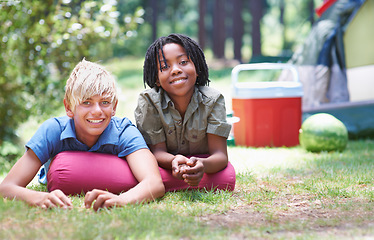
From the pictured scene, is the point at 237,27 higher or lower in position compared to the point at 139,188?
higher

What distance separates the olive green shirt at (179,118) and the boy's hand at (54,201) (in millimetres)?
838

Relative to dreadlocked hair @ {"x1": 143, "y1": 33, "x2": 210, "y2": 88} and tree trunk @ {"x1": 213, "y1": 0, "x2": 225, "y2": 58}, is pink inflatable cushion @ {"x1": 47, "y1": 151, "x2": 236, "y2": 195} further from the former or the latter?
tree trunk @ {"x1": 213, "y1": 0, "x2": 225, "y2": 58}

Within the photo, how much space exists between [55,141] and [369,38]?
4.97 m

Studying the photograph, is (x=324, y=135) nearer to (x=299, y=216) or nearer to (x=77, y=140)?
(x=299, y=216)

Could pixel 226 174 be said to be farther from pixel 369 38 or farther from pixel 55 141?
pixel 369 38

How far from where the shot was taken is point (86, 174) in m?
2.77

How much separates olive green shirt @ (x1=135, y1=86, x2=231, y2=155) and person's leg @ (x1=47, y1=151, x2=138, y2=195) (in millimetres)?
355

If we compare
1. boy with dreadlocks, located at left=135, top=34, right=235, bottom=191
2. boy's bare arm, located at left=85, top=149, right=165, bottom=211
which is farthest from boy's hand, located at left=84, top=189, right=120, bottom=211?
boy with dreadlocks, located at left=135, top=34, right=235, bottom=191

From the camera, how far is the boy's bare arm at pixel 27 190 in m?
2.35

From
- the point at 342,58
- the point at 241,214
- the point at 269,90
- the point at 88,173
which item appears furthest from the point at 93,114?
the point at 342,58

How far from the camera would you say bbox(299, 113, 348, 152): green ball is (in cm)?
466

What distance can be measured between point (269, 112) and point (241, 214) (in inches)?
118

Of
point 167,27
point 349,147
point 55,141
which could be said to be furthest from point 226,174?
point 167,27

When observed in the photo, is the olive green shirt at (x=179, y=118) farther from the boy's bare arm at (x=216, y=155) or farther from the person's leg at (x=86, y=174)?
the person's leg at (x=86, y=174)
